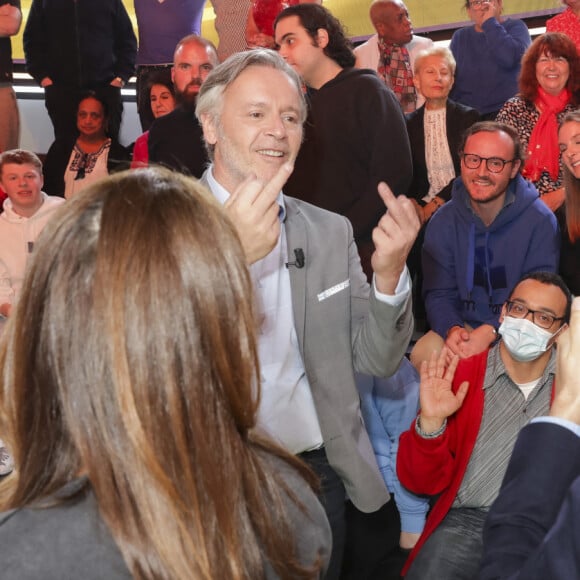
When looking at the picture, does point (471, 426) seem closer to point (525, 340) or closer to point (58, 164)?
point (525, 340)

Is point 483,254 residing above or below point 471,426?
above

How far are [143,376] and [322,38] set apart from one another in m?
3.20

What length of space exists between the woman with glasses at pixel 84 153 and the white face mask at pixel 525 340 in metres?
3.41

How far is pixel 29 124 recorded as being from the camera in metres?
6.85

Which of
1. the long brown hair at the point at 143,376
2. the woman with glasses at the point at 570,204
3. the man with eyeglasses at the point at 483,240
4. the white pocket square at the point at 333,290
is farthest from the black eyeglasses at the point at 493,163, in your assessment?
the long brown hair at the point at 143,376

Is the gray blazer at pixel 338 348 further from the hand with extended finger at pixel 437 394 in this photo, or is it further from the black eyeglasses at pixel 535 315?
the black eyeglasses at pixel 535 315

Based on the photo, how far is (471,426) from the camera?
293cm

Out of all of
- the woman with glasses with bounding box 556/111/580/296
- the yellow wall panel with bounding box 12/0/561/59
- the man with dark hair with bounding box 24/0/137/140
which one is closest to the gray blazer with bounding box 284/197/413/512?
the woman with glasses with bounding box 556/111/580/296

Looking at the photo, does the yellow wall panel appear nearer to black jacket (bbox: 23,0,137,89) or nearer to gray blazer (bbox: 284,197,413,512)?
black jacket (bbox: 23,0,137,89)

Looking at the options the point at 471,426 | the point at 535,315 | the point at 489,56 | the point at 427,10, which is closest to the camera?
the point at 471,426

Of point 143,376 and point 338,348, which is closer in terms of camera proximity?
point 143,376

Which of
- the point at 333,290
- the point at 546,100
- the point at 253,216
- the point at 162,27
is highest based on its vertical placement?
the point at 162,27

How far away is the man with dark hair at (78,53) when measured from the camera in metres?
5.83

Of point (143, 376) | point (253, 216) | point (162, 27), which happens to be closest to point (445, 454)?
point (253, 216)
